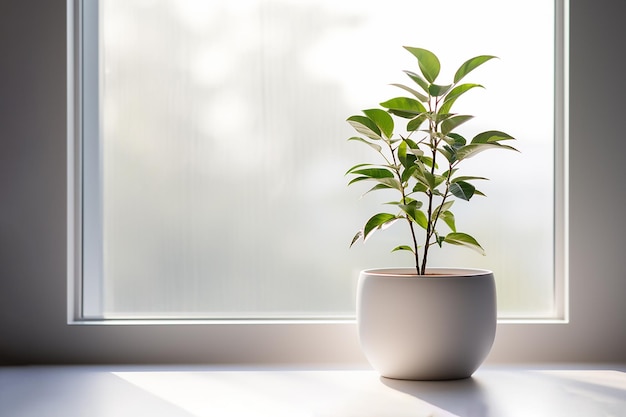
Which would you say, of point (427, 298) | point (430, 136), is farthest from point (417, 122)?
point (427, 298)

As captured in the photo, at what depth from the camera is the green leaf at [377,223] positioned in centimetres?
120

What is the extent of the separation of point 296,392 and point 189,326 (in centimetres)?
31

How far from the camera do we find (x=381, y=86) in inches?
55.7

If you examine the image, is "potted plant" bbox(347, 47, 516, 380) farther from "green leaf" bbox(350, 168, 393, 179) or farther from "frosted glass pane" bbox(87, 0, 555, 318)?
"frosted glass pane" bbox(87, 0, 555, 318)

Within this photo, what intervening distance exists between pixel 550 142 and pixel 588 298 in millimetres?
307

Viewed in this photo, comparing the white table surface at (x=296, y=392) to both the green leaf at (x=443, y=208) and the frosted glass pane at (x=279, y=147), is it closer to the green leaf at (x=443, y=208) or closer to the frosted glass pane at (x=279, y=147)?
the frosted glass pane at (x=279, y=147)

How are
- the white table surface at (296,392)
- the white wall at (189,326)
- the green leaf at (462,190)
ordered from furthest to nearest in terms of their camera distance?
1. the white wall at (189,326)
2. the green leaf at (462,190)
3. the white table surface at (296,392)

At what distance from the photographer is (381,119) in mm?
1193

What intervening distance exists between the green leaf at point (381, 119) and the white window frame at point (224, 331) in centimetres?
39

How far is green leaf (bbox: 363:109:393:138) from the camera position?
1191 millimetres

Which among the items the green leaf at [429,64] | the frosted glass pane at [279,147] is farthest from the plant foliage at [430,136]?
the frosted glass pane at [279,147]

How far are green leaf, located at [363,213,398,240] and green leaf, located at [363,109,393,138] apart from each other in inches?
5.5

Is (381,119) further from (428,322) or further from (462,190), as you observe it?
(428,322)

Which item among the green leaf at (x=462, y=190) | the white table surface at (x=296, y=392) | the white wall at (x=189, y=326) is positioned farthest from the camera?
the white wall at (x=189, y=326)
